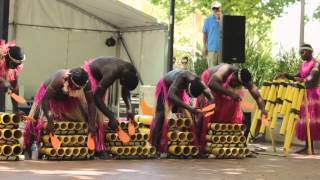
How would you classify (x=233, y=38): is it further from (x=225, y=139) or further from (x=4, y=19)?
(x=4, y=19)

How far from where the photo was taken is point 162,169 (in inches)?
319

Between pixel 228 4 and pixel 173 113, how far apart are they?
11.9 meters

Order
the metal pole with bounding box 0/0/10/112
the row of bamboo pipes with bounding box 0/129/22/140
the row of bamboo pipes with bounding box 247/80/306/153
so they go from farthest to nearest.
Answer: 1. the metal pole with bounding box 0/0/10/112
2. the row of bamboo pipes with bounding box 247/80/306/153
3. the row of bamboo pipes with bounding box 0/129/22/140

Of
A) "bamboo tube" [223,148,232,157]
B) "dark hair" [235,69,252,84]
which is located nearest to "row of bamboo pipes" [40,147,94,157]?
"bamboo tube" [223,148,232,157]

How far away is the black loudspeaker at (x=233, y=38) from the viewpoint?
39.4ft

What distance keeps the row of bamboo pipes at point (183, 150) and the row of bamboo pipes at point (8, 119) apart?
2.34 metres

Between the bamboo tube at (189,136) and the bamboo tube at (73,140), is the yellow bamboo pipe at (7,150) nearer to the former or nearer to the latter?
the bamboo tube at (73,140)

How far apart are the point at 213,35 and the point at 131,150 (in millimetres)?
4687

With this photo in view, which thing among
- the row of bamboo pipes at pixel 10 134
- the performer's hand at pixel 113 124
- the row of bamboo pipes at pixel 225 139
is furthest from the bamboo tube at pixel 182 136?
the row of bamboo pipes at pixel 10 134

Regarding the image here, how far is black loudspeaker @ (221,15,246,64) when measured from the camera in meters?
12.0

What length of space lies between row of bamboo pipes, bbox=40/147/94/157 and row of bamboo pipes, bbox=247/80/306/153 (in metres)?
3.27

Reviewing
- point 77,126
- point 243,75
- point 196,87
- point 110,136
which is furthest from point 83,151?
point 243,75

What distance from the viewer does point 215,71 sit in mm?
9883

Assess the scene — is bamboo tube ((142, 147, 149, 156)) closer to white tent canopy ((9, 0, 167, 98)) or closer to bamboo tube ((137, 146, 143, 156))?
bamboo tube ((137, 146, 143, 156))
